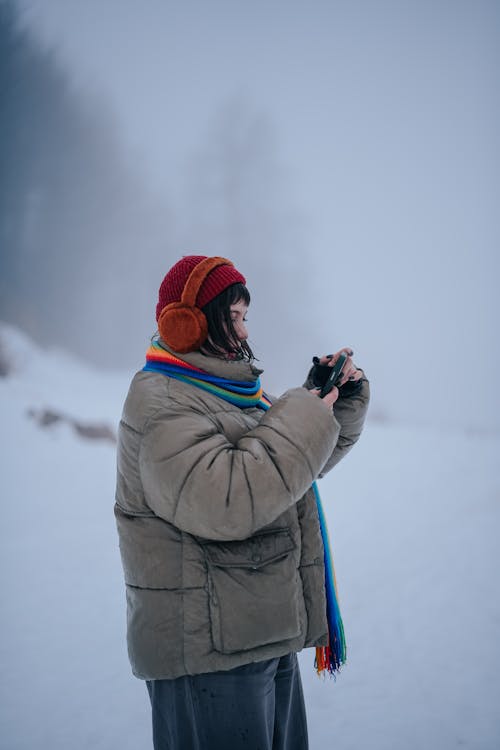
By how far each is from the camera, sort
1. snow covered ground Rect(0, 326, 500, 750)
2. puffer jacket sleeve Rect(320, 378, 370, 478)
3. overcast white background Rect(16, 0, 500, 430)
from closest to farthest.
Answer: puffer jacket sleeve Rect(320, 378, 370, 478) → snow covered ground Rect(0, 326, 500, 750) → overcast white background Rect(16, 0, 500, 430)

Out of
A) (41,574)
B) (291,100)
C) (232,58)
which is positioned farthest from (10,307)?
(232,58)

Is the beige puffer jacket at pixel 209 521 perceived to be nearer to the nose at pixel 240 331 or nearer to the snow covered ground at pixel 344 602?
the nose at pixel 240 331

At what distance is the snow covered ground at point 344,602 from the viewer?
1.75 meters

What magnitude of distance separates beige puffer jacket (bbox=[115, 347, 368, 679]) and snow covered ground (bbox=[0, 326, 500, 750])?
1.21 metres

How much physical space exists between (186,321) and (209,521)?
354 mm

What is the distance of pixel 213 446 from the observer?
0.73 meters

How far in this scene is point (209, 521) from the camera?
708 mm

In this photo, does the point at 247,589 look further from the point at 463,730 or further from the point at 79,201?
the point at 79,201

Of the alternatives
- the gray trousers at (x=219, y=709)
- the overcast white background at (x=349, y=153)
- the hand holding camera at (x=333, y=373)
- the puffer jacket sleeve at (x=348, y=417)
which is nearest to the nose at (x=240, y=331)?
the hand holding camera at (x=333, y=373)

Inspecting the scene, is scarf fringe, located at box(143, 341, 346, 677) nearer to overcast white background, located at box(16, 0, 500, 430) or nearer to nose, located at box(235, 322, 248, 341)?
nose, located at box(235, 322, 248, 341)

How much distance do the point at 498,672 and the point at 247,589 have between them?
1910 millimetres

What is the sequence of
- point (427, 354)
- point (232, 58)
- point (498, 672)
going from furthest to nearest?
1. point (232, 58)
2. point (427, 354)
3. point (498, 672)

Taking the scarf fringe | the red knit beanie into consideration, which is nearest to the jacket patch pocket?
the scarf fringe

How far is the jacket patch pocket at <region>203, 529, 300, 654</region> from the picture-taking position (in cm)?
77
